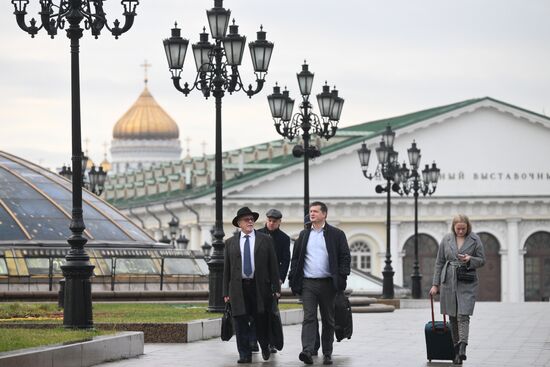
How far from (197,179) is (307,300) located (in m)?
76.0

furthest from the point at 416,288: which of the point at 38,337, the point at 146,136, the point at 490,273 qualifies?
the point at 146,136

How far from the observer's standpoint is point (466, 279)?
63.7ft

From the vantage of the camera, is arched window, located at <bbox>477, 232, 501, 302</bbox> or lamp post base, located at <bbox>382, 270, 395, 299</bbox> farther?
arched window, located at <bbox>477, 232, 501, 302</bbox>

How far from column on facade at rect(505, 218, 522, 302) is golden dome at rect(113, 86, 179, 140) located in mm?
81141

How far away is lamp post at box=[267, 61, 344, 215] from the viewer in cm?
3584

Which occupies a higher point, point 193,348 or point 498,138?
point 498,138

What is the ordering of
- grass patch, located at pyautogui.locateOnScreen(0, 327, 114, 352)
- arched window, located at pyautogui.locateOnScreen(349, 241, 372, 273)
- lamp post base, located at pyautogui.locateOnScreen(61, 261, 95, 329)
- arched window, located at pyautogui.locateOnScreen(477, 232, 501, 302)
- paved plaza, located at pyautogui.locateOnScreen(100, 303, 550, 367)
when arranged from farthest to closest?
arched window, located at pyautogui.locateOnScreen(349, 241, 372, 273)
arched window, located at pyautogui.locateOnScreen(477, 232, 501, 302)
lamp post base, located at pyautogui.locateOnScreen(61, 261, 95, 329)
paved plaza, located at pyautogui.locateOnScreen(100, 303, 550, 367)
grass patch, located at pyautogui.locateOnScreen(0, 327, 114, 352)

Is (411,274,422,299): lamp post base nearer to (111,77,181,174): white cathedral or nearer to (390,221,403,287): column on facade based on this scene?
(390,221,403,287): column on facade

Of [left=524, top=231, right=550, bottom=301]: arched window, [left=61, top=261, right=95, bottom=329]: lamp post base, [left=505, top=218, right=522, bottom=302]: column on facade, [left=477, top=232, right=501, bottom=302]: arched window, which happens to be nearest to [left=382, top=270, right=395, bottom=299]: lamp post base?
[left=61, top=261, right=95, bottom=329]: lamp post base

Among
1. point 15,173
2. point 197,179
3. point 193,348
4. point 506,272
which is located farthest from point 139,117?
point 193,348

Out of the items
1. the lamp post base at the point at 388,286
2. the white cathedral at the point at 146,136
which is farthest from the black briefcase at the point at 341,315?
the white cathedral at the point at 146,136

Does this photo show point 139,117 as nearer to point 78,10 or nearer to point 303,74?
point 303,74

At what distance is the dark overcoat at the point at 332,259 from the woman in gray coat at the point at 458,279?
1.04m

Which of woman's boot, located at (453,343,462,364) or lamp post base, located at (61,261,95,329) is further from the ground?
lamp post base, located at (61,261,95,329)
